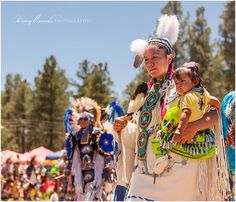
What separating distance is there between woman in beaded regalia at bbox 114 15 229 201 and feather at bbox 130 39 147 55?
0.17m

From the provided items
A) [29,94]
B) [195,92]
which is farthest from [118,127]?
[29,94]

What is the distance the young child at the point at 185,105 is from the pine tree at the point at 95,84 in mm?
27082

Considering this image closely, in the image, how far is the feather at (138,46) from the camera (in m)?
3.85

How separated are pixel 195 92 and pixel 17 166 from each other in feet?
54.5

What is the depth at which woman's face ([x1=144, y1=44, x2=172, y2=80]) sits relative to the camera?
3592 millimetres

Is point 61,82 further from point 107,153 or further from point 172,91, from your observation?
point 172,91

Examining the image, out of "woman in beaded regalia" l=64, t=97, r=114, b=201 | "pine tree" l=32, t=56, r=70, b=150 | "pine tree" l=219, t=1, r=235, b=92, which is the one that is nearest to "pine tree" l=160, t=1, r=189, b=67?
"pine tree" l=219, t=1, r=235, b=92

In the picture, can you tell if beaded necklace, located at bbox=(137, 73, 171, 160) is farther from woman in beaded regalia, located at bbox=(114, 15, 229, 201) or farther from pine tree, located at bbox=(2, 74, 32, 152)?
pine tree, located at bbox=(2, 74, 32, 152)

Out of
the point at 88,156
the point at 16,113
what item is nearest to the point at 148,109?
the point at 88,156

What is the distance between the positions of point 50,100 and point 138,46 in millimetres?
31151

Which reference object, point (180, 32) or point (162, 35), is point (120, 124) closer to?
point (162, 35)

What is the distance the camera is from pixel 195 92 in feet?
10.6

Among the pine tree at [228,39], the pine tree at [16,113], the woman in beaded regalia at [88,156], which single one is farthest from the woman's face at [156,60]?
the pine tree at [16,113]

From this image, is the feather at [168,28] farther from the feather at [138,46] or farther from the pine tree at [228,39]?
the pine tree at [228,39]
